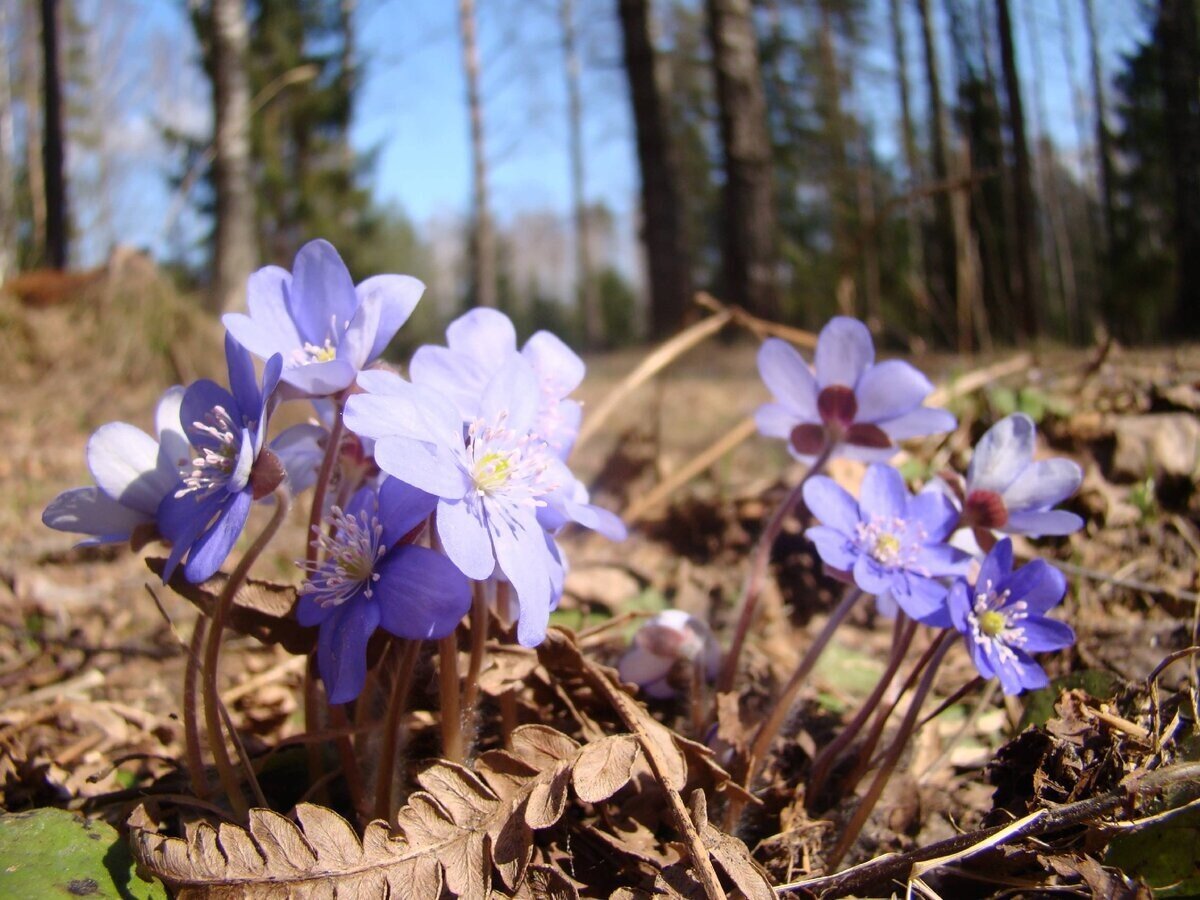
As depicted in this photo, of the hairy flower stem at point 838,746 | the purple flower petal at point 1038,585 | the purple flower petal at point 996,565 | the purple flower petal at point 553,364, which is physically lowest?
the hairy flower stem at point 838,746

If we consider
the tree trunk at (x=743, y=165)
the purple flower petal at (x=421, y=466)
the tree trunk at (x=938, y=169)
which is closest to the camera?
the purple flower petal at (x=421, y=466)

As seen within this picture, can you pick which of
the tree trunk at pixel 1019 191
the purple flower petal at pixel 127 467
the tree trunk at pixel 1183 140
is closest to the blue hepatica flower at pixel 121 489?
the purple flower petal at pixel 127 467

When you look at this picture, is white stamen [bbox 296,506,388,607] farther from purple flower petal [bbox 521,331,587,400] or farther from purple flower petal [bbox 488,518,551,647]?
purple flower petal [bbox 521,331,587,400]

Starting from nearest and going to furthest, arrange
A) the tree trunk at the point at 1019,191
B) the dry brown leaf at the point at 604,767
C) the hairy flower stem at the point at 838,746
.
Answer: the dry brown leaf at the point at 604,767 → the hairy flower stem at the point at 838,746 → the tree trunk at the point at 1019,191

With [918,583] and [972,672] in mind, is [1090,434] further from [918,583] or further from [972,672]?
[918,583]

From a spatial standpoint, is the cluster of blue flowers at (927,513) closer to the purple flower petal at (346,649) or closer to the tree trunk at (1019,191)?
the purple flower petal at (346,649)

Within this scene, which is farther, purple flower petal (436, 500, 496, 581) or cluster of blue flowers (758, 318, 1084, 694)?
cluster of blue flowers (758, 318, 1084, 694)

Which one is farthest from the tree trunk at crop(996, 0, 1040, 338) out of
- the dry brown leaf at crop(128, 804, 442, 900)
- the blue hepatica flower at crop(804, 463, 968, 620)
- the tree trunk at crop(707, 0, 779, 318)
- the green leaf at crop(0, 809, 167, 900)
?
the green leaf at crop(0, 809, 167, 900)

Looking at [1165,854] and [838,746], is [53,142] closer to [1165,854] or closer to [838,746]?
[838,746]
